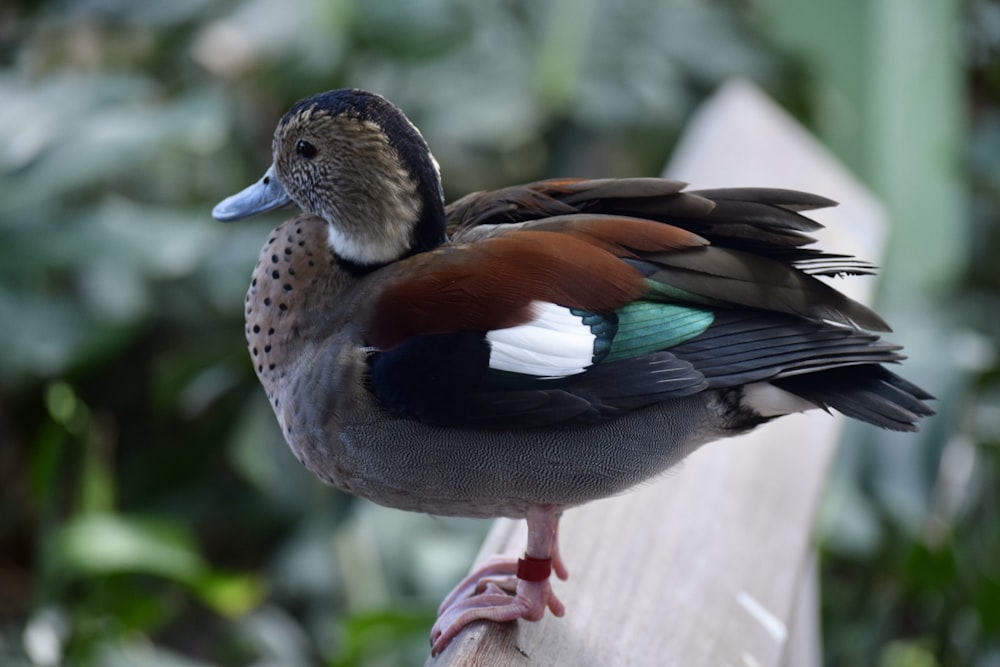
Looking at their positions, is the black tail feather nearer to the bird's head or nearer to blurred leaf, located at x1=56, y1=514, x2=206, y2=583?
the bird's head

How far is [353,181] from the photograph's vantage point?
1080 mm

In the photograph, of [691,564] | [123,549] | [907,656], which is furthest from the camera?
[907,656]

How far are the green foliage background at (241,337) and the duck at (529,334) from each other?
0.54 m

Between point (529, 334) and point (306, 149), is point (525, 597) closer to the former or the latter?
point (529, 334)

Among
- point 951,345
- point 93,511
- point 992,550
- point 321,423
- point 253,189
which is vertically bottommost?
point 93,511

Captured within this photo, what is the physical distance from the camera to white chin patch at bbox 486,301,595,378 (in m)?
1.02

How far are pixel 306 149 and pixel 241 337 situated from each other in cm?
115

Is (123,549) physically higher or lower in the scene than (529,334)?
lower

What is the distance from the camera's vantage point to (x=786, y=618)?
123cm

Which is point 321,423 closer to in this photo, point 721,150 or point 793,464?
point 793,464

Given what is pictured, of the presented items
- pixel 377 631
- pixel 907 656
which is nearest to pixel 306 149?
pixel 377 631

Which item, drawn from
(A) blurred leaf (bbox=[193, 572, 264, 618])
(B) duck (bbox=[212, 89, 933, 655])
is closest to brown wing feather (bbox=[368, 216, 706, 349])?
(B) duck (bbox=[212, 89, 933, 655])

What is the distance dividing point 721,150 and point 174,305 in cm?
122

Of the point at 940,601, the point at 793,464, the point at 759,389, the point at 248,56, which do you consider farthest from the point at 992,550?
the point at 248,56
